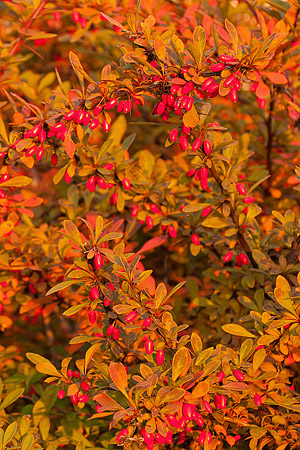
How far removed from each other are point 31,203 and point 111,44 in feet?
4.43

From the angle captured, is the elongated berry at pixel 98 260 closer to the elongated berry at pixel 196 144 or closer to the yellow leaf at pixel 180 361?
the yellow leaf at pixel 180 361

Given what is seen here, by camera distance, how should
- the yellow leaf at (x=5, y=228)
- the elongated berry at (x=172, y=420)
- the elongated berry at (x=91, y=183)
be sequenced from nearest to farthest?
the elongated berry at (x=172, y=420)
the elongated berry at (x=91, y=183)
the yellow leaf at (x=5, y=228)

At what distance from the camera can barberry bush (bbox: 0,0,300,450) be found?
3.60ft

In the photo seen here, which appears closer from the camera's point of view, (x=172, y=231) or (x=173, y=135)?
(x=173, y=135)

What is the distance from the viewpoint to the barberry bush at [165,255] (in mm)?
1098

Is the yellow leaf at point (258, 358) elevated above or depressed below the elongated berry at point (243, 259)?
above

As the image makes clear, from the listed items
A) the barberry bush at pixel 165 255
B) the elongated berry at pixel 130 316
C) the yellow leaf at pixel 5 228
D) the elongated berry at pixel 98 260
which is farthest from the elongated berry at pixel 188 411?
the yellow leaf at pixel 5 228

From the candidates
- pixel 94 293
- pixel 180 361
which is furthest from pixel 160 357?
pixel 94 293

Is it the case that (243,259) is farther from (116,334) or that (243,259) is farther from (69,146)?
(69,146)

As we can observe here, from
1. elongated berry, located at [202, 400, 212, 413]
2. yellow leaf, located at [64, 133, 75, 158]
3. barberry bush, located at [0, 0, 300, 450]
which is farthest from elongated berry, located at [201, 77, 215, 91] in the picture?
elongated berry, located at [202, 400, 212, 413]

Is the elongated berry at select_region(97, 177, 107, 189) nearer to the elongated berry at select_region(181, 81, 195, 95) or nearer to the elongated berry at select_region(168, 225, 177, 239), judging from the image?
the elongated berry at select_region(168, 225, 177, 239)

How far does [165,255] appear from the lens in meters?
2.16

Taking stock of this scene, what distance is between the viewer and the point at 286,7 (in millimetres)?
1621

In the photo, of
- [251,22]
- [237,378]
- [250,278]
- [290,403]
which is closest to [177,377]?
[237,378]
